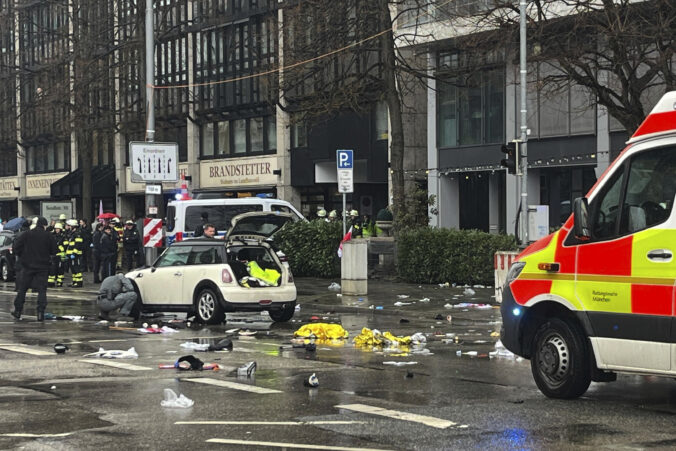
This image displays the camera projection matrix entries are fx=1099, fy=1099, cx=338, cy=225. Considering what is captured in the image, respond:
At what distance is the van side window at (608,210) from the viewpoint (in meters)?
9.40

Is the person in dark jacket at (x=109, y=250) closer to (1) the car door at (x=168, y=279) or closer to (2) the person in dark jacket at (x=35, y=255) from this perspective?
(2) the person in dark jacket at (x=35, y=255)

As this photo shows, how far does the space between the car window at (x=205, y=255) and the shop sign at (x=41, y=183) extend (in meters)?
46.2

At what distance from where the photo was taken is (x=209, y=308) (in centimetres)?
1825

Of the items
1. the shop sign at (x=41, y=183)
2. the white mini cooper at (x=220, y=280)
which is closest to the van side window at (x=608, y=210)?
the white mini cooper at (x=220, y=280)

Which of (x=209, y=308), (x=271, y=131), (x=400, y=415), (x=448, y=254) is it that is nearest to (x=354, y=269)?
(x=448, y=254)

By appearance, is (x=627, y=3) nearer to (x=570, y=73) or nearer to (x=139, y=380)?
(x=570, y=73)

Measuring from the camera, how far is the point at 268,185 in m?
48.9

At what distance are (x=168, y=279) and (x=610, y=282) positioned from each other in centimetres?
1109

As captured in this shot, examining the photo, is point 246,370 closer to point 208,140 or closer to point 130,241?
point 130,241

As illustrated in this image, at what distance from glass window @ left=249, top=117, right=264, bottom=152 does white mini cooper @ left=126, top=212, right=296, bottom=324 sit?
31.0m

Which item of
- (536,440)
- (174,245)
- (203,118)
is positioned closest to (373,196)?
(203,118)

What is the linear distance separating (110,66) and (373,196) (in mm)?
11782

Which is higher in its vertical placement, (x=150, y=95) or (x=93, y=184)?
(x=150, y=95)

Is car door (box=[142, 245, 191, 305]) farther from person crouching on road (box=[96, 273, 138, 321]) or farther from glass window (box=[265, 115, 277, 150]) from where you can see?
glass window (box=[265, 115, 277, 150])
